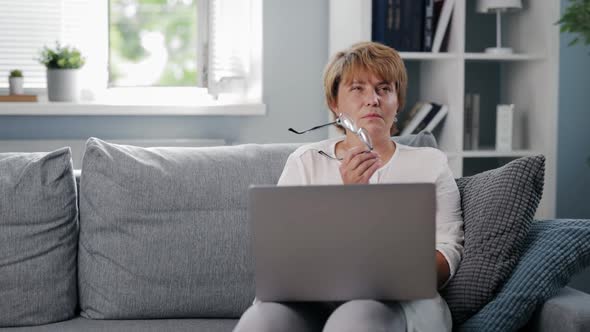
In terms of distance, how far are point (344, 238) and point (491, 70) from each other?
7.43 ft

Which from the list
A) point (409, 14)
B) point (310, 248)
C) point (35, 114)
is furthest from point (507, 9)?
point (310, 248)

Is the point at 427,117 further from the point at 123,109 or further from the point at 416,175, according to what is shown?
the point at 416,175

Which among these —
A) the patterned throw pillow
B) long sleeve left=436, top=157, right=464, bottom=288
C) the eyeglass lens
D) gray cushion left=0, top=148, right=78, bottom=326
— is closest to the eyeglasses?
A: the eyeglass lens

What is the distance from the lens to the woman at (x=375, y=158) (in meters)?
1.79

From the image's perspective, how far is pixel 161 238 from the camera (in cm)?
209

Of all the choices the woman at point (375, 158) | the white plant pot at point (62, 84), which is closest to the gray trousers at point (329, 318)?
the woman at point (375, 158)

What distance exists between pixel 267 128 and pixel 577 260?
189 centimetres

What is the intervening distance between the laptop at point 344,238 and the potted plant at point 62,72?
6.80 feet

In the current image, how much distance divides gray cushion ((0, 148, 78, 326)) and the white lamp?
71.1 inches

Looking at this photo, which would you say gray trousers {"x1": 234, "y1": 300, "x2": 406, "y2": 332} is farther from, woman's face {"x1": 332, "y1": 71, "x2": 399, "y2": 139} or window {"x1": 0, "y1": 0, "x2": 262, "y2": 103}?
window {"x1": 0, "y1": 0, "x2": 262, "y2": 103}

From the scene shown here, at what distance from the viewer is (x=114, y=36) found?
3633 mm

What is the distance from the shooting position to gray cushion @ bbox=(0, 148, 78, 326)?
80.3 inches

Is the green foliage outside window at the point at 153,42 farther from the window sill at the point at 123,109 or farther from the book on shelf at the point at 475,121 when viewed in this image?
the book on shelf at the point at 475,121

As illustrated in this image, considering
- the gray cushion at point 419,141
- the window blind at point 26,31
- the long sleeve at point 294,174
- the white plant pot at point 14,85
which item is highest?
the window blind at point 26,31
